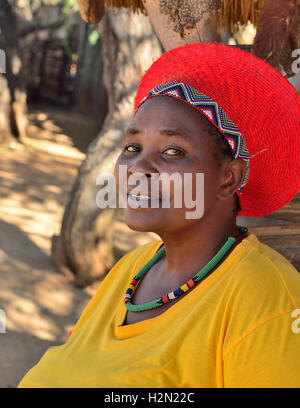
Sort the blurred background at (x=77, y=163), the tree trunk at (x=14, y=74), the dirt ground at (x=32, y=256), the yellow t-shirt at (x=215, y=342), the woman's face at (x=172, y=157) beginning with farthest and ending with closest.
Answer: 1. the tree trunk at (x=14, y=74)
2. the dirt ground at (x=32, y=256)
3. the blurred background at (x=77, y=163)
4. the woman's face at (x=172, y=157)
5. the yellow t-shirt at (x=215, y=342)

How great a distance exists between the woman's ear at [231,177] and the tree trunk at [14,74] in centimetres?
891

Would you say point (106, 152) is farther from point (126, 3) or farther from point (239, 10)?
point (239, 10)

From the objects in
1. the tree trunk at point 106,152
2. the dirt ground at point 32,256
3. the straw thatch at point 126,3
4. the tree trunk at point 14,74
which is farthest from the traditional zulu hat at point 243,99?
the tree trunk at point 14,74

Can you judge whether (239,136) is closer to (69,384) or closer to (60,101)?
(69,384)

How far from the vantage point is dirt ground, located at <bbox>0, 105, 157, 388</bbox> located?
414cm

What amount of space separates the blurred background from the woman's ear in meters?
0.47

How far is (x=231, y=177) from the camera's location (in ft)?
4.86

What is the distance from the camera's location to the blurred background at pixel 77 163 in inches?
73.8

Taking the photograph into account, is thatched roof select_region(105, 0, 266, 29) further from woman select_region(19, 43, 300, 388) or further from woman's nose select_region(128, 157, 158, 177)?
woman's nose select_region(128, 157, 158, 177)

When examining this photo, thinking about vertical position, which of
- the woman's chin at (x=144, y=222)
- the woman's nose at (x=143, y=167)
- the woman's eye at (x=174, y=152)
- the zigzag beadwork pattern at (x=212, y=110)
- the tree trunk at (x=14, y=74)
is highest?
the zigzag beadwork pattern at (x=212, y=110)

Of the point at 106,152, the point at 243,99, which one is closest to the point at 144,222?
the point at 243,99

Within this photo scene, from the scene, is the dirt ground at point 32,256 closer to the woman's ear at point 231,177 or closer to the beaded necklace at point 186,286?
the beaded necklace at point 186,286

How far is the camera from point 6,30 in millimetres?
9539

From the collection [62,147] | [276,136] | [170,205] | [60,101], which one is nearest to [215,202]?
[170,205]
